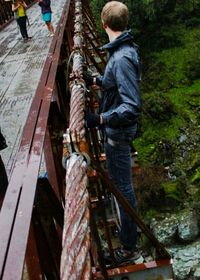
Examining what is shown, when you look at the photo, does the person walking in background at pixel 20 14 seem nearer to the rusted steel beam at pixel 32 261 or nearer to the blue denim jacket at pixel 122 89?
the blue denim jacket at pixel 122 89

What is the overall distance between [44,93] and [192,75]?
48.7 ft

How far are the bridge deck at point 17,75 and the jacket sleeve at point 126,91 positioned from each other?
4.78 feet

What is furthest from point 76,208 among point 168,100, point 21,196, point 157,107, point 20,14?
point 168,100

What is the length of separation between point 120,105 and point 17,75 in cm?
522

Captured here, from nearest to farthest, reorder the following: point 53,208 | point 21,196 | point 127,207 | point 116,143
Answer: point 21,196, point 53,208, point 127,207, point 116,143

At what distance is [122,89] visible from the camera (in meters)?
2.90

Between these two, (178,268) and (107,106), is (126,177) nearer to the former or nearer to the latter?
(107,106)

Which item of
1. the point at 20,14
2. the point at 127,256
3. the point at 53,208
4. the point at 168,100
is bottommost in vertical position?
the point at 168,100

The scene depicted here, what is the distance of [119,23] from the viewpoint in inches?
121

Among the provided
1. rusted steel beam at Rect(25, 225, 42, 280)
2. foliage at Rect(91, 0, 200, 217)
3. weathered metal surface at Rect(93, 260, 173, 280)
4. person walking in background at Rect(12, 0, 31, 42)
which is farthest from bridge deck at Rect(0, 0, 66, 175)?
foliage at Rect(91, 0, 200, 217)

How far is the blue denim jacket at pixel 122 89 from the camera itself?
290 cm

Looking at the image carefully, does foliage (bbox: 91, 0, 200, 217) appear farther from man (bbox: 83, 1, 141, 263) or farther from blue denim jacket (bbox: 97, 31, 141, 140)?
blue denim jacket (bbox: 97, 31, 141, 140)

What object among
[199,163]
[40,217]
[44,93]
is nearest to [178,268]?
[199,163]

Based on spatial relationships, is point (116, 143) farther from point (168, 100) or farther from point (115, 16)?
point (168, 100)
